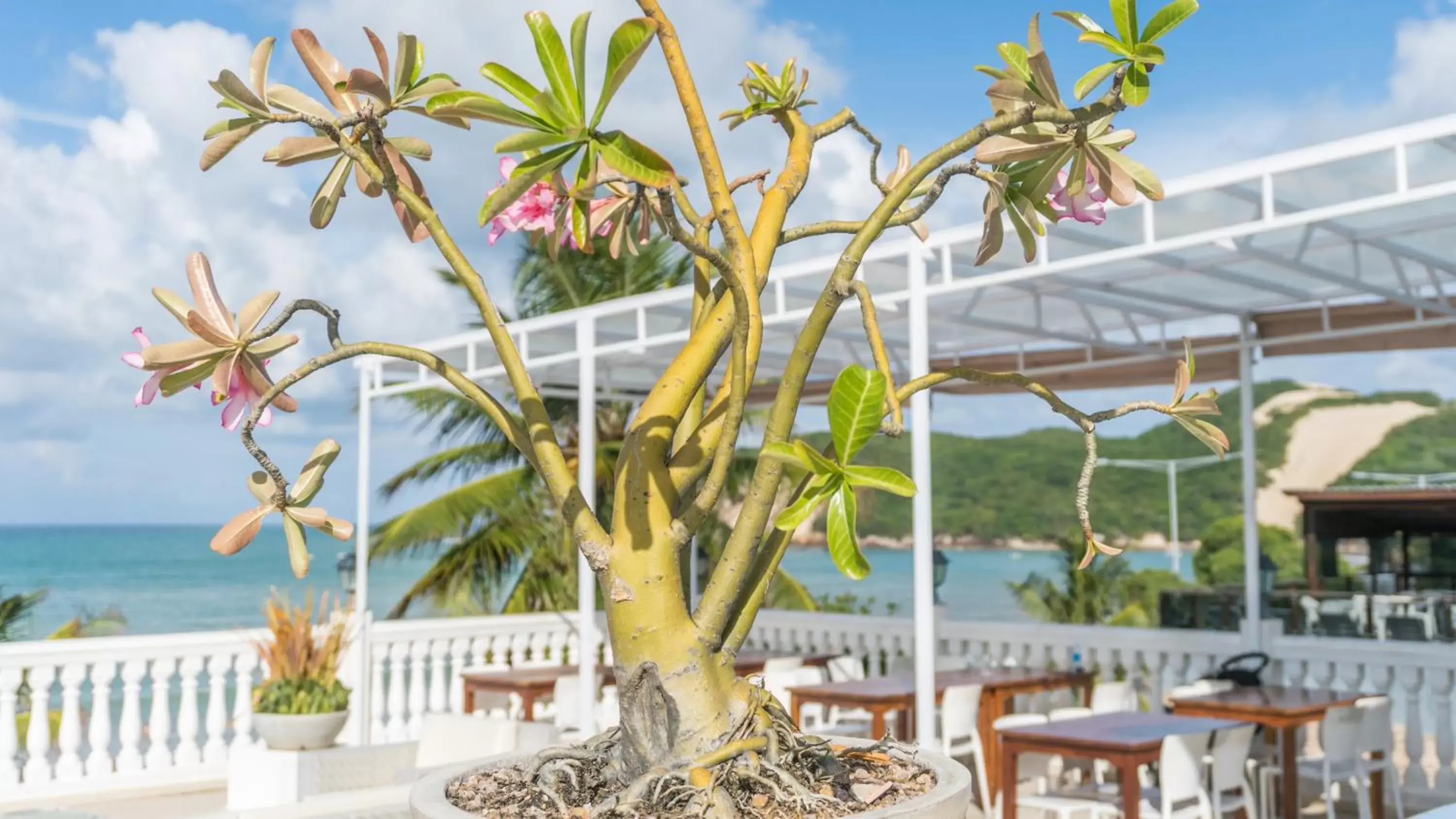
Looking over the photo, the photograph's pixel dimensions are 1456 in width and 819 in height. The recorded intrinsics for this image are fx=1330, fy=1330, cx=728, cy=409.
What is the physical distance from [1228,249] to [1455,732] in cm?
283

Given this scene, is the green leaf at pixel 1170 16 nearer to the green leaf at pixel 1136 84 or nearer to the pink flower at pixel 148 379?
the green leaf at pixel 1136 84

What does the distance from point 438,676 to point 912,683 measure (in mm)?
3668

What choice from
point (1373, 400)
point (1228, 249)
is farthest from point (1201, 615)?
point (1373, 400)

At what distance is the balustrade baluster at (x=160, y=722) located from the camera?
7.63 meters

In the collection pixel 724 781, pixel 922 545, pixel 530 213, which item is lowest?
pixel 724 781

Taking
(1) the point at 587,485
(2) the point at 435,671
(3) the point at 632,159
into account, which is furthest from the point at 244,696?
(3) the point at 632,159

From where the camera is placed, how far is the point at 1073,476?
46.1 meters

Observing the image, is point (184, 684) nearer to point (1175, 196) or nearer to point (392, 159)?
point (1175, 196)

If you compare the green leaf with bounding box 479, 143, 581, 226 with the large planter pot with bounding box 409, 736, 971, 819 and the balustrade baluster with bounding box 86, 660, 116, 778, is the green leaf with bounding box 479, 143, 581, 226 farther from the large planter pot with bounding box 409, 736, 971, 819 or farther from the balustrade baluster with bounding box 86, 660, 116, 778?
the balustrade baluster with bounding box 86, 660, 116, 778

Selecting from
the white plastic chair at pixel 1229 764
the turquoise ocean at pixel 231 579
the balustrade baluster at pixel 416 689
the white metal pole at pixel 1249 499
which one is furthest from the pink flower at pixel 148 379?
the turquoise ocean at pixel 231 579

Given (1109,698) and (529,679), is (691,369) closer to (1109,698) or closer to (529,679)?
(1109,698)

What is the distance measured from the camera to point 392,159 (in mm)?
1682

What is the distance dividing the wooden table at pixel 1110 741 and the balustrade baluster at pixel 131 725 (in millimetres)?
4852

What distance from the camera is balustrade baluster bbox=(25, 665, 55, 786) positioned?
7102 mm
